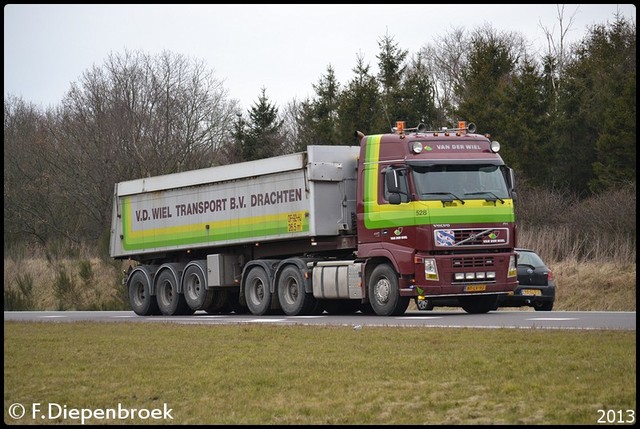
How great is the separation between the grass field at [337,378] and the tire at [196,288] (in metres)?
11.0

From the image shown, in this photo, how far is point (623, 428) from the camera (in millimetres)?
9273

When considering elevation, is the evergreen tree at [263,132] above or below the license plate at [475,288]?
above

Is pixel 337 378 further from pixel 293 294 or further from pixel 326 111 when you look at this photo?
pixel 326 111

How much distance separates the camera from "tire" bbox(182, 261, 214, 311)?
29047 mm

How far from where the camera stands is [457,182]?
77.5 feet

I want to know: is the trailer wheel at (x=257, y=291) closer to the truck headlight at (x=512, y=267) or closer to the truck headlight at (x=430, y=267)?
the truck headlight at (x=430, y=267)

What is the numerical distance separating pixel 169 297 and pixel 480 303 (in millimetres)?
8955

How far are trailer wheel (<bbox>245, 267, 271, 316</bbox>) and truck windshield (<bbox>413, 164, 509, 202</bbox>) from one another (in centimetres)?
513

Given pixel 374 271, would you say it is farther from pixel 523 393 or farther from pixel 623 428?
pixel 623 428

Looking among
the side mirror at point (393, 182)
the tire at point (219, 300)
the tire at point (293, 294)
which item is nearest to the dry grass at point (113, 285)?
the tire at point (293, 294)

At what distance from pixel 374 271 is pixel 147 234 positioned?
8.84 meters

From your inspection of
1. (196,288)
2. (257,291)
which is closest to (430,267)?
(257,291)

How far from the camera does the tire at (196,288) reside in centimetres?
2905

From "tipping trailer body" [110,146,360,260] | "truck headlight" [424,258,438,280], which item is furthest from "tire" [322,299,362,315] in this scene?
"truck headlight" [424,258,438,280]
